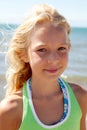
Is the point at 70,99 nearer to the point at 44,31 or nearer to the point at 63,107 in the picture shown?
the point at 63,107

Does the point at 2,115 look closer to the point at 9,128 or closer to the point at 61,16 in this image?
the point at 9,128

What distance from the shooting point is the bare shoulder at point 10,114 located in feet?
8.06

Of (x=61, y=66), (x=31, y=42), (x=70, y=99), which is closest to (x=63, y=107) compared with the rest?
(x=70, y=99)

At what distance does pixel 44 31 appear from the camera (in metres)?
2.46

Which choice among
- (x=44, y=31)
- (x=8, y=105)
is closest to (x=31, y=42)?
(x=44, y=31)

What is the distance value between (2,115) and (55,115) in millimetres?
350

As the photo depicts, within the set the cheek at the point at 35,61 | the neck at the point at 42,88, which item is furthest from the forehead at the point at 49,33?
the neck at the point at 42,88

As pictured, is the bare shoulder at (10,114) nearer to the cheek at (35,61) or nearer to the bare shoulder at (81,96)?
the cheek at (35,61)

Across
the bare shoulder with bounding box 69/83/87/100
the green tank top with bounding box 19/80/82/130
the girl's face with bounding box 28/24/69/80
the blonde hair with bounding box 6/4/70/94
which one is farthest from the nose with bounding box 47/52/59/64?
the bare shoulder with bounding box 69/83/87/100

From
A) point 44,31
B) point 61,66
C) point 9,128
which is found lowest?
point 9,128

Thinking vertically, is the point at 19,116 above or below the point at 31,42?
below

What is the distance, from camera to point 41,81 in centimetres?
260

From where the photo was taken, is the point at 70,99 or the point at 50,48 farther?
the point at 70,99

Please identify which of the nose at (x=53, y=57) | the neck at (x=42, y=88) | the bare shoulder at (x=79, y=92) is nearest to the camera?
the nose at (x=53, y=57)
